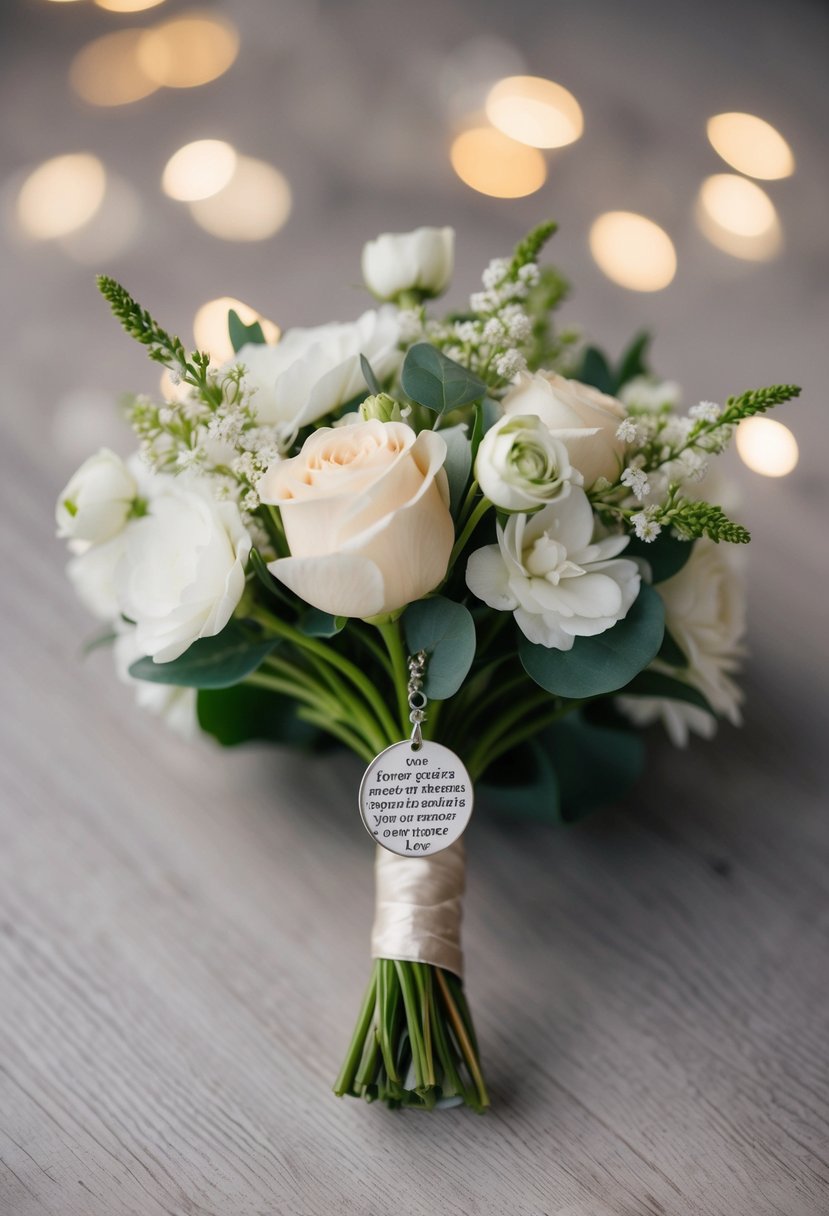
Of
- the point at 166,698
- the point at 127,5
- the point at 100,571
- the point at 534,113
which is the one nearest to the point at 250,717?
the point at 166,698

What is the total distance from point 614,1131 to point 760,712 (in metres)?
0.49

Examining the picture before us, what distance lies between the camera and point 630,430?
2.32ft

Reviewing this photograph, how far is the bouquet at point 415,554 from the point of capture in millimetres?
660

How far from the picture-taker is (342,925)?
0.92 metres

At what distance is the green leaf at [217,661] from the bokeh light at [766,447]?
733 mm

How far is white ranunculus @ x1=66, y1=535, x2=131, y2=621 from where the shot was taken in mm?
851

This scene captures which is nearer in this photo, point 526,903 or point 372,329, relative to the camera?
point 372,329

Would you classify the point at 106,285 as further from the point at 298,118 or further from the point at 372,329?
the point at 298,118

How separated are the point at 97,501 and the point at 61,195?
87cm

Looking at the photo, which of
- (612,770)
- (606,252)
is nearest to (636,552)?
(612,770)

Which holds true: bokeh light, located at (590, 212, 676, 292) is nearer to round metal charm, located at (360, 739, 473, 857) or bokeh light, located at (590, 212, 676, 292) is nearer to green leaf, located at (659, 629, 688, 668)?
green leaf, located at (659, 629, 688, 668)

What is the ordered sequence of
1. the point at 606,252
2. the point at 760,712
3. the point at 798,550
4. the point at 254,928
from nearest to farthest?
1. the point at 254,928
2. the point at 760,712
3. the point at 798,550
4. the point at 606,252

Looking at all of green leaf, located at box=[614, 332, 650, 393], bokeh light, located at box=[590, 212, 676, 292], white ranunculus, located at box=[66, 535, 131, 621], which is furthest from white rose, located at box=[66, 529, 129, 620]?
bokeh light, located at box=[590, 212, 676, 292]

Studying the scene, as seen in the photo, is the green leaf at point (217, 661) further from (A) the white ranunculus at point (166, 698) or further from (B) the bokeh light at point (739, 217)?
(B) the bokeh light at point (739, 217)
